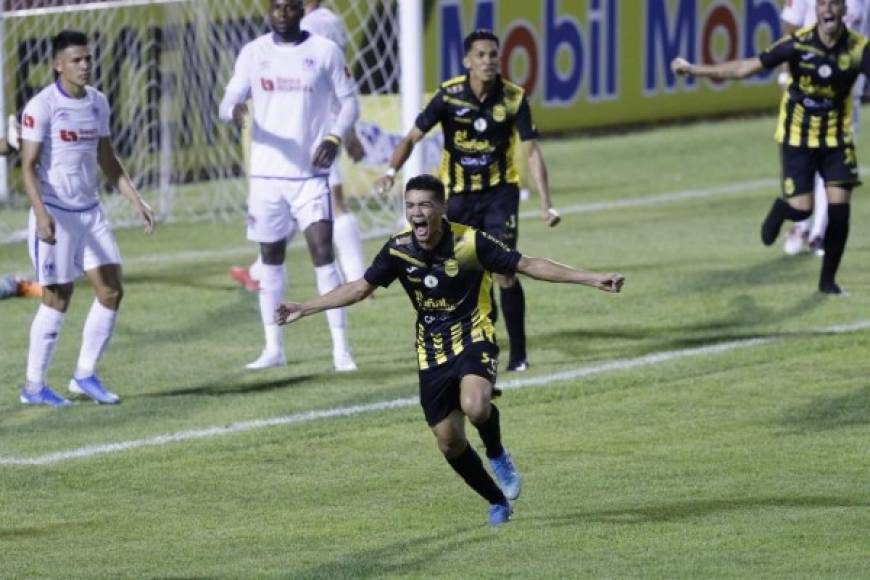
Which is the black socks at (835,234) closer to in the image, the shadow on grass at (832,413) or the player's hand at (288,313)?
the shadow on grass at (832,413)

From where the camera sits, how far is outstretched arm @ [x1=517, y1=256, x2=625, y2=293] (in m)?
7.94

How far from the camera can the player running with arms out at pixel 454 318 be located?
8.34 m

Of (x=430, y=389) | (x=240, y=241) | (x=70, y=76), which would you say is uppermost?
(x=70, y=76)

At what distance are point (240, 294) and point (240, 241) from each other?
3.06 m

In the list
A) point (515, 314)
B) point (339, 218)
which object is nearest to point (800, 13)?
point (339, 218)

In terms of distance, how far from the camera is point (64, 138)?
36.5 feet

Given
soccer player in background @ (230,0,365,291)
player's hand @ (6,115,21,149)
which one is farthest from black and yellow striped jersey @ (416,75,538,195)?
player's hand @ (6,115,21,149)

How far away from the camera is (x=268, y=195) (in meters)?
12.2

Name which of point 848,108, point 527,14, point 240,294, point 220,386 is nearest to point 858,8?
point 848,108

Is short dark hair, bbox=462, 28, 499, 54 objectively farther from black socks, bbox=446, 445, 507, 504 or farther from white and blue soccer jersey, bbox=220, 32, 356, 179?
black socks, bbox=446, 445, 507, 504

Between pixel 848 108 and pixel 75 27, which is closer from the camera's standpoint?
pixel 848 108

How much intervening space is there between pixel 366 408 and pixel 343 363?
1.13 m

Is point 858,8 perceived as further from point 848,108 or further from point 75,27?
point 75,27

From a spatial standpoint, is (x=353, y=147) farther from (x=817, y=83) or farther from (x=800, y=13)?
(x=800, y=13)
